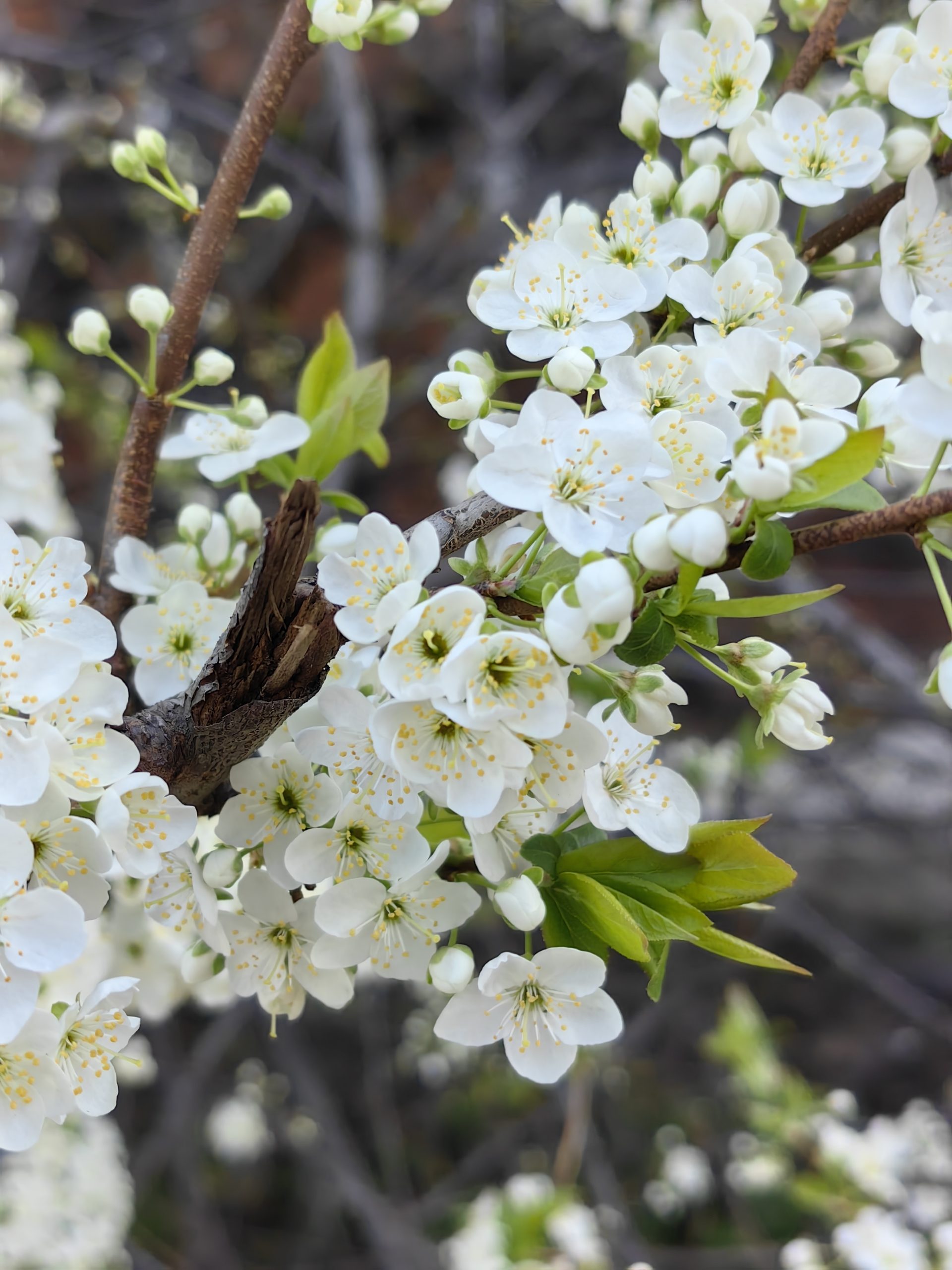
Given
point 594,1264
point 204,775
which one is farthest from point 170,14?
point 594,1264

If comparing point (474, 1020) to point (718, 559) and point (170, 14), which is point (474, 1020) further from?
point (170, 14)

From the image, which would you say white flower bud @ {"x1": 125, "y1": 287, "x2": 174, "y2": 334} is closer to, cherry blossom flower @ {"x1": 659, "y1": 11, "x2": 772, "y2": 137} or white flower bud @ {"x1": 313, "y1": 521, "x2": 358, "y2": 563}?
white flower bud @ {"x1": 313, "y1": 521, "x2": 358, "y2": 563}

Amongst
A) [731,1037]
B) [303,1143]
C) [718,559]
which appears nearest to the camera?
[718,559]

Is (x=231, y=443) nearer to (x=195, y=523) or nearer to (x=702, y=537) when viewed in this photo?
(x=195, y=523)

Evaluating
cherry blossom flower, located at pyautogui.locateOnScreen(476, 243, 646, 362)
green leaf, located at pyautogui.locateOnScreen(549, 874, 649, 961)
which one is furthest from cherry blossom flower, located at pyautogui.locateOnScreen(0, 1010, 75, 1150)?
cherry blossom flower, located at pyautogui.locateOnScreen(476, 243, 646, 362)

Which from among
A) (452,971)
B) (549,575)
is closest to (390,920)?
(452,971)

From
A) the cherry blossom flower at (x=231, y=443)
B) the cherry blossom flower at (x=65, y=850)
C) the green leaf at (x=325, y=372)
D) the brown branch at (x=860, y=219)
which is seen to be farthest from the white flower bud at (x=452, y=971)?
the brown branch at (x=860, y=219)
